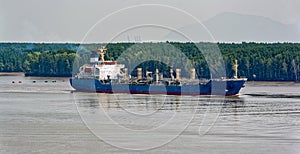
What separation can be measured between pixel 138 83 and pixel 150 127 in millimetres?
22810

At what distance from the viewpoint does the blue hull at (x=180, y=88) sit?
4512 cm

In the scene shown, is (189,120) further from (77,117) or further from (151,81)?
(151,81)

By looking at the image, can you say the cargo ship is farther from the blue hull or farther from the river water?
the river water

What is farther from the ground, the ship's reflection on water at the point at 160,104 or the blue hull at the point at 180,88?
the blue hull at the point at 180,88

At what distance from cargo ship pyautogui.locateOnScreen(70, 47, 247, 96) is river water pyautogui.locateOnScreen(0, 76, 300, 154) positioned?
735 centimetres

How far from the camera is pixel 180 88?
45.7 meters

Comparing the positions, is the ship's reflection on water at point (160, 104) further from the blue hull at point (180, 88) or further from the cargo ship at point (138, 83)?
the cargo ship at point (138, 83)

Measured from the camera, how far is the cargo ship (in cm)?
4531

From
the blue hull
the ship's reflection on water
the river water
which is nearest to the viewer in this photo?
the river water

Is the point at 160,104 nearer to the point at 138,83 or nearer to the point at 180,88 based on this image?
the point at 180,88

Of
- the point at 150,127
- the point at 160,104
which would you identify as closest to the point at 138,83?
the point at 160,104

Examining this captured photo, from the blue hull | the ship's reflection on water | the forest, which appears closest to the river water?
the ship's reflection on water

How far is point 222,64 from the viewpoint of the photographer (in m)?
71.6

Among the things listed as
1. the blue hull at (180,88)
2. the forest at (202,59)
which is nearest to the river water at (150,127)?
the blue hull at (180,88)
